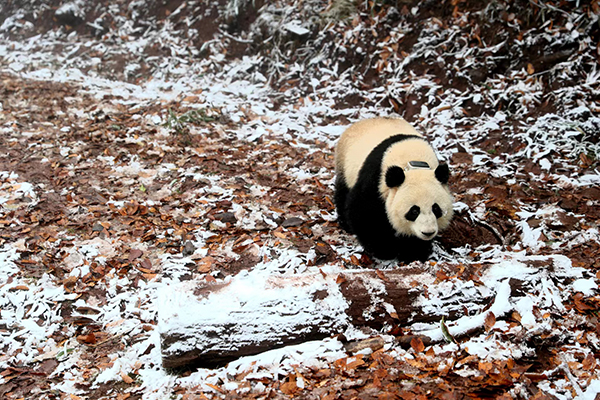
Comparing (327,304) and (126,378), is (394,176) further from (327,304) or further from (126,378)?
(126,378)

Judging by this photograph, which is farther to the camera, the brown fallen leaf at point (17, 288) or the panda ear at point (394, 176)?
the brown fallen leaf at point (17, 288)

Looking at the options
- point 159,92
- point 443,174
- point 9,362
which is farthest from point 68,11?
point 443,174

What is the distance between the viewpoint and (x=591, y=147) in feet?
19.9

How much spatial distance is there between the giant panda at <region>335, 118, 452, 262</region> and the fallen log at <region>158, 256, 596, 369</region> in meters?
0.60

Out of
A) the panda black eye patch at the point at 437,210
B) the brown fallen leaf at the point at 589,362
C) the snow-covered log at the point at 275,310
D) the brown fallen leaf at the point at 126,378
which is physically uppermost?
the panda black eye patch at the point at 437,210

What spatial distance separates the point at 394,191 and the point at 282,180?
8.68ft

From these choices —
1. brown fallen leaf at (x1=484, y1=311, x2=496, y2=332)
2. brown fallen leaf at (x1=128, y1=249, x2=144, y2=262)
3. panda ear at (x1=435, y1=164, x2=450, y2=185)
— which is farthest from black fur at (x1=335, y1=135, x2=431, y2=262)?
brown fallen leaf at (x1=128, y1=249, x2=144, y2=262)

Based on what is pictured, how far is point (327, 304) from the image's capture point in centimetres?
341

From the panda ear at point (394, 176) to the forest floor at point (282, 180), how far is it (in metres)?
0.89

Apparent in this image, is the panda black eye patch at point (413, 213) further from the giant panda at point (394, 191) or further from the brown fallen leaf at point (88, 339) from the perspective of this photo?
the brown fallen leaf at point (88, 339)

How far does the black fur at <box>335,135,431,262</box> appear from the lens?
443 centimetres

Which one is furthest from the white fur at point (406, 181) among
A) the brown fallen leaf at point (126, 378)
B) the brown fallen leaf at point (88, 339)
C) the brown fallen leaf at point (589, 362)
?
the brown fallen leaf at point (88, 339)

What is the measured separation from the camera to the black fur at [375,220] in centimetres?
443

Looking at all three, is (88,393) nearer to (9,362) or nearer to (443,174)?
(9,362)
